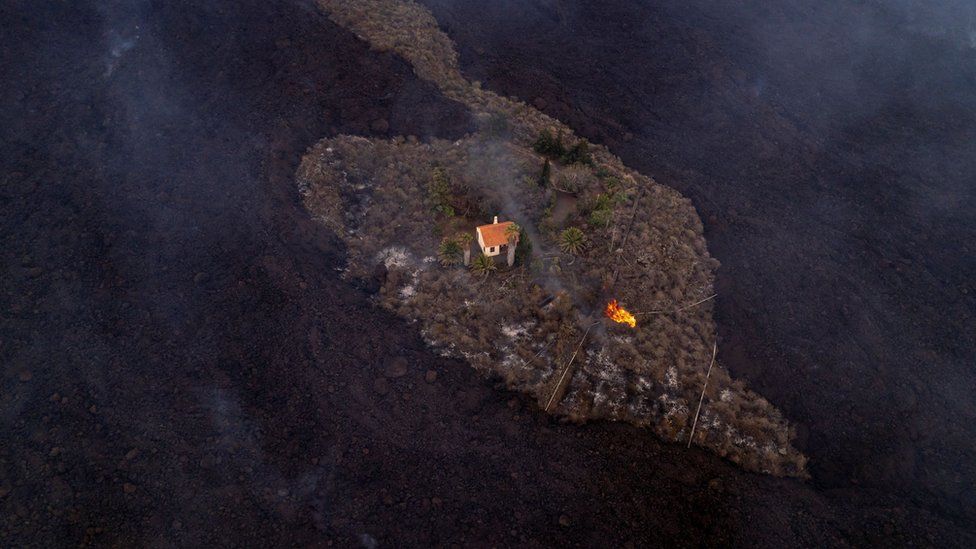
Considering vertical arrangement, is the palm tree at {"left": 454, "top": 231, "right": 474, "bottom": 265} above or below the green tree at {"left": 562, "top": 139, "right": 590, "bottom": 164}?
below

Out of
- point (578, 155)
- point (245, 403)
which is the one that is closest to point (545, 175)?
point (578, 155)

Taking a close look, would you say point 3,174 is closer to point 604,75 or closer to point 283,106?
point 283,106

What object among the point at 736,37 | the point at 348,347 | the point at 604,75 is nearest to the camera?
the point at 348,347

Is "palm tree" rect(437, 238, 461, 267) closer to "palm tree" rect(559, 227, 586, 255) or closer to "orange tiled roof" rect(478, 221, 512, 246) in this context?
"orange tiled roof" rect(478, 221, 512, 246)

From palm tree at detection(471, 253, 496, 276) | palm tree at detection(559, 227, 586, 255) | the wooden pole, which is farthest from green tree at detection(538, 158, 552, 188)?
the wooden pole

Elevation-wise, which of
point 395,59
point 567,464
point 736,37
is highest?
point 736,37

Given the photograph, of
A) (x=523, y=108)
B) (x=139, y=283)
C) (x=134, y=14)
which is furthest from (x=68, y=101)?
(x=523, y=108)

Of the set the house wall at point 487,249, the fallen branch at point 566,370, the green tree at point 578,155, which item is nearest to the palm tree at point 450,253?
the house wall at point 487,249

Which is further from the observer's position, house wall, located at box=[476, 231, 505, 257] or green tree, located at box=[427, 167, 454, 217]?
green tree, located at box=[427, 167, 454, 217]
